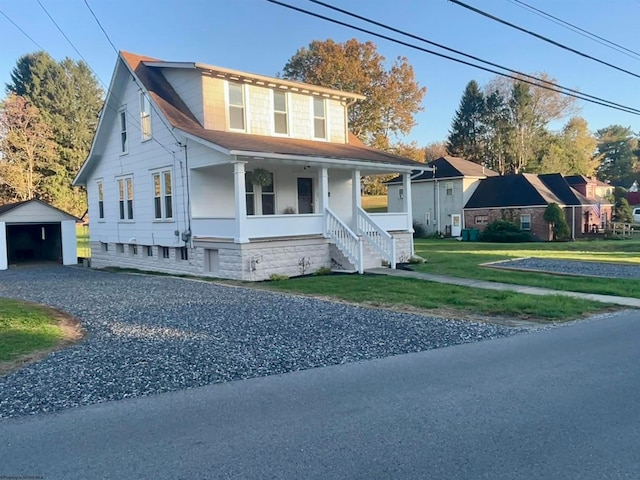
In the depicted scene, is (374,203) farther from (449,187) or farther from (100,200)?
(100,200)

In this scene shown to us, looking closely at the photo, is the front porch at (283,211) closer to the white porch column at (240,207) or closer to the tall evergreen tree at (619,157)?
the white porch column at (240,207)

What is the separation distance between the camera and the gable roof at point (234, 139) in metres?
14.7

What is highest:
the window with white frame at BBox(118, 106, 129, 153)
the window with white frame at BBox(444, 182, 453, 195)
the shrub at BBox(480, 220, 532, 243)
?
the window with white frame at BBox(118, 106, 129, 153)

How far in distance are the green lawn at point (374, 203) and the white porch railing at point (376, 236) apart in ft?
114

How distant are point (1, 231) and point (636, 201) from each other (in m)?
71.4

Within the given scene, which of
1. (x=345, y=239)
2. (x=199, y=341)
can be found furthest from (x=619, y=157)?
(x=199, y=341)

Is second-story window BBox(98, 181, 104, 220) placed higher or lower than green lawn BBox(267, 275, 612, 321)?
higher

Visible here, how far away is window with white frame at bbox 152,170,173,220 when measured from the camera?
17.6 metres

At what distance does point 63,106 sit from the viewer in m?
52.2

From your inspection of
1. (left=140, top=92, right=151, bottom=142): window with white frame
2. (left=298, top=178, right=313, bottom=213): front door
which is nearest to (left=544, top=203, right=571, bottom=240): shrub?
(left=298, top=178, right=313, bottom=213): front door

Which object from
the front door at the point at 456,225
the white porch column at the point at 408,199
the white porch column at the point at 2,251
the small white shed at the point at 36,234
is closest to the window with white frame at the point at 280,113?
the white porch column at the point at 408,199

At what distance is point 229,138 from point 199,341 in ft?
32.0

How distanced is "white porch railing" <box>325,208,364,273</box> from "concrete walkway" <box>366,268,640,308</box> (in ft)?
1.90

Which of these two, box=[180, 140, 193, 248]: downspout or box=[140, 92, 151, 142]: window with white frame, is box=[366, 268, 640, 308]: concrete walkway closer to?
box=[180, 140, 193, 248]: downspout
